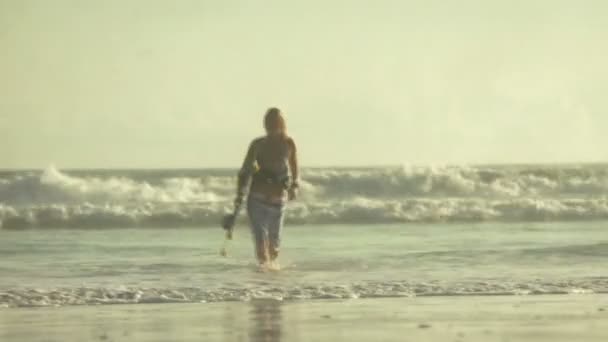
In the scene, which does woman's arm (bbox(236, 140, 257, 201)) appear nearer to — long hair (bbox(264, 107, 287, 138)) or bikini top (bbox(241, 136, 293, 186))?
bikini top (bbox(241, 136, 293, 186))

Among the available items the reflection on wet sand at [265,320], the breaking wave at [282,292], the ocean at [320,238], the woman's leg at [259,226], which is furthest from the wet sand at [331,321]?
the woman's leg at [259,226]

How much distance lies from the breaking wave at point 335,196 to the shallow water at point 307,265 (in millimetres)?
2904

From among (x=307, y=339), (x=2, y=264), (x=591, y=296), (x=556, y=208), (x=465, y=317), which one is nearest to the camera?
(x=307, y=339)

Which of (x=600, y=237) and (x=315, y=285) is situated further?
(x=600, y=237)

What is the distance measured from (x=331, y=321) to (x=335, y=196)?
20.6 m

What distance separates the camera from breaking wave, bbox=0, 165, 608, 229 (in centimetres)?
2325

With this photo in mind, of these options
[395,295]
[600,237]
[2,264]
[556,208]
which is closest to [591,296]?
[395,295]

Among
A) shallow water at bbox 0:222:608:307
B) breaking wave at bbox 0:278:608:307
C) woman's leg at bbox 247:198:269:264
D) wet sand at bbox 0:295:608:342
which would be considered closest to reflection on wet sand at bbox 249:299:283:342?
wet sand at bbox 0:295:608:342

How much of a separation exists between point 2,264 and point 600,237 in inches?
294

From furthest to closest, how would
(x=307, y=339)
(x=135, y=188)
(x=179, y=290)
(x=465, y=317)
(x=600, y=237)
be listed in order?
(x=135, y=188), (x=600, y=237), (x=179, y=290), (x=465, y=317), (x=307, y=339)

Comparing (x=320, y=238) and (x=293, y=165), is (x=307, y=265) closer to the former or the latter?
(x=293, y=165)

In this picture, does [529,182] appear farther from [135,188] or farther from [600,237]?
[600,237]

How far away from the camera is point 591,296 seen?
1041cm

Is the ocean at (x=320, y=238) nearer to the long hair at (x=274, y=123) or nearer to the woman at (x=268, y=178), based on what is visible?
the woman at (x=268, y=178)
